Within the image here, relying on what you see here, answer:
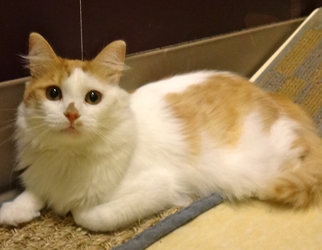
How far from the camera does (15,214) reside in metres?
1.17

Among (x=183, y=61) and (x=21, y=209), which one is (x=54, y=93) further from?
(x=183, y=61)

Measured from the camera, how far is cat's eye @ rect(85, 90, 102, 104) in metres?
1.02

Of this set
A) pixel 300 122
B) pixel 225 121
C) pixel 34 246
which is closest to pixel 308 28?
pixel 300 122

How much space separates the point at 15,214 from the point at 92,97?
1.52 ft

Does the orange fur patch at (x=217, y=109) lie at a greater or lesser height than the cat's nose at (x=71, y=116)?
lesser

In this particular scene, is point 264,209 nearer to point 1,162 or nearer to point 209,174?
point 209,174

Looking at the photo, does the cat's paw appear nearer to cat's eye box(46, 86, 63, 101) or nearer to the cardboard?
the cardboard

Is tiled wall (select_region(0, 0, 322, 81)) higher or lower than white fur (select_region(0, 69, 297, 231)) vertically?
higher

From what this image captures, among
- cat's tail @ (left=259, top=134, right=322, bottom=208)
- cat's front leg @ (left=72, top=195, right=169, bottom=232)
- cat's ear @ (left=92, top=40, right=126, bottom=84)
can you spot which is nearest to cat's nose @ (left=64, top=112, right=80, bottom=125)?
cat's ear @ (left=92, top=40, right=126, bottom=84)

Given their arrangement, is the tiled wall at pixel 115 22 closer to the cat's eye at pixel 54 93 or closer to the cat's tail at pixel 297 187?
the cat's eye at pixel 54 93

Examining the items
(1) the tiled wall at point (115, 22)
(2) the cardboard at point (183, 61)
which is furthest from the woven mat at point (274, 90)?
(1) the tiled wall at point (115, 22)

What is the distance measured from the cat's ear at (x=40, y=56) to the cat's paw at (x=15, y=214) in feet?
1.39

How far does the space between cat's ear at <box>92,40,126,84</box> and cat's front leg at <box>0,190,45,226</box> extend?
46 centimetres

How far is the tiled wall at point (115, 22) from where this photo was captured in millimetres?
1232
